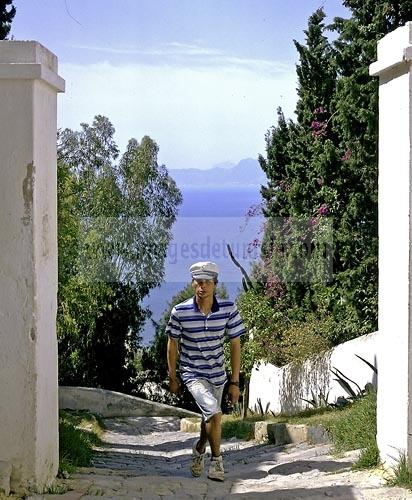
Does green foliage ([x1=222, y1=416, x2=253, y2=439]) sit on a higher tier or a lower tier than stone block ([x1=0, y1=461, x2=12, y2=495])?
lower

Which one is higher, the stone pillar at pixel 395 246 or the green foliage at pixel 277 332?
the stone pillar at pixel 395 246

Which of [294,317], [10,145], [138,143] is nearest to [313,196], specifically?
[294,317]

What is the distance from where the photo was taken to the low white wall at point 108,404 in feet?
67.1

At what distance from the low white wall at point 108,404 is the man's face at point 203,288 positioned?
13863 millimetres

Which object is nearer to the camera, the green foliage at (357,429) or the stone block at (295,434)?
the green foliage at (357,429)

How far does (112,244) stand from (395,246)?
2166cm

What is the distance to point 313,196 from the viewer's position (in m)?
16.7

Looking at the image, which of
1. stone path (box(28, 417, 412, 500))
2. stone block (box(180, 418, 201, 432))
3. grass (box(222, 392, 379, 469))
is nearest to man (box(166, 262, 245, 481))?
stone path (box(28, 417, 412, 500))

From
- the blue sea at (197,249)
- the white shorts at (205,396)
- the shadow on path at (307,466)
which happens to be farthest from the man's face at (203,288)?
the blue sea at (197,249)

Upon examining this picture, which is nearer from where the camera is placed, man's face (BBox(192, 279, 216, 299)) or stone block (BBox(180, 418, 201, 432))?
man's face (BBox(192, 279, 216, 299))

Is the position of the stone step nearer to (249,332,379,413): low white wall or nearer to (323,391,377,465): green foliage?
(323,391,377,465): green foliage

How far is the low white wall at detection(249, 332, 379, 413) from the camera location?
509 inches

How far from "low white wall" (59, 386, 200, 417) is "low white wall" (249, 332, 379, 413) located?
3.25 metres

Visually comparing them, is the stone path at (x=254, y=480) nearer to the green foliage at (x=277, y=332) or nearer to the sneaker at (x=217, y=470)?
the sneaker at (x=217, y=470)
